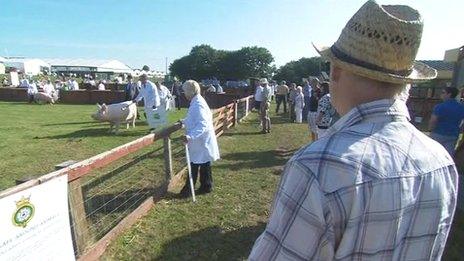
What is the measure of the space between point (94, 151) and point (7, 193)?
8.16 meters

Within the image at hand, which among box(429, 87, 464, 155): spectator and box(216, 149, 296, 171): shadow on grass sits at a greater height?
box(429, 87, 464, 155): spectator

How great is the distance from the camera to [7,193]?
2902mm

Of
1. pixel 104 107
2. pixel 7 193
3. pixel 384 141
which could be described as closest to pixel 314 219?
pixel 384 141

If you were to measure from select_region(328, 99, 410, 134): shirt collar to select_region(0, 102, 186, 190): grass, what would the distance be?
7544 mm

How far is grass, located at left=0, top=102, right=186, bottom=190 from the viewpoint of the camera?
29.0ft

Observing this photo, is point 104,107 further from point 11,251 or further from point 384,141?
point 384,141

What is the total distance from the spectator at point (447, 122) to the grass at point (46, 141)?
24.9ft

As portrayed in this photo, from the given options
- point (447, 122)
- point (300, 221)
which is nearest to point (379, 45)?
point (300, 221)

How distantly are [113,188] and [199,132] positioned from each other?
196cm

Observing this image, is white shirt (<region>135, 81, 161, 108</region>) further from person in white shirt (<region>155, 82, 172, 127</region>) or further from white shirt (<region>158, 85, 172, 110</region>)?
white shirt (<region>158, 85, 172, 110</region>)

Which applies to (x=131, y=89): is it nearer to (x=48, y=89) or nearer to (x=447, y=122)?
(x=48, y=89)

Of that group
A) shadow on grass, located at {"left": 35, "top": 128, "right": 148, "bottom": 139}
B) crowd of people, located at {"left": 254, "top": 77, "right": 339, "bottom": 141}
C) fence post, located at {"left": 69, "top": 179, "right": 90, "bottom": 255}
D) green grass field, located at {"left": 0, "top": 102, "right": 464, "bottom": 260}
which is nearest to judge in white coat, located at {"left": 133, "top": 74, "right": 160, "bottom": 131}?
shadow on grass, located at {"left": 35, "top": 128, "right": 148, "bottom": 139}

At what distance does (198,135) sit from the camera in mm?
6457

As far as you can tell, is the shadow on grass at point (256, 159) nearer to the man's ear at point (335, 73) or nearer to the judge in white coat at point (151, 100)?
the judge in white coat at point (151, 100)
